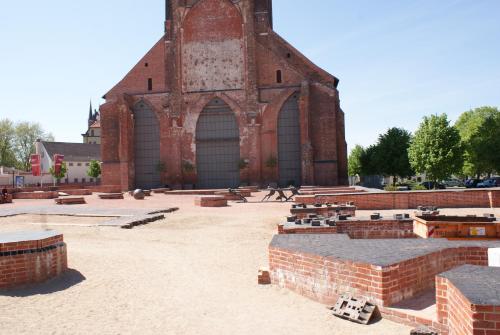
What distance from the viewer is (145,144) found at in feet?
121

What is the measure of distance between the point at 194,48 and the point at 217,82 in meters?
3.69

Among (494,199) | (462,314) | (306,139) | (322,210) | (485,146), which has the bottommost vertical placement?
(462,314)

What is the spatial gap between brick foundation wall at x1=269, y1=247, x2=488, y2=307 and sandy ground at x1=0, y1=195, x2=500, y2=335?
230mm

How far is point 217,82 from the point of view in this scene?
3622 cm

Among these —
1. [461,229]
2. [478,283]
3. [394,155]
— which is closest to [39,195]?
[461,229]

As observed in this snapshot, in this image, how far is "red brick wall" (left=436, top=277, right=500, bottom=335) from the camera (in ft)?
11.5

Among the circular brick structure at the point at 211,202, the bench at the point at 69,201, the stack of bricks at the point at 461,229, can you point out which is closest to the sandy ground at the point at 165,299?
the stack of bricks at the point at 461,229

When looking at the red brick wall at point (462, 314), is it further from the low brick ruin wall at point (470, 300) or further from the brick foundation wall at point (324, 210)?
the brick foundation wall at point (324, 210)

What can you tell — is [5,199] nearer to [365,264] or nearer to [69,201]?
[69,201]

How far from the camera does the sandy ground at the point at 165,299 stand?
5.00 meters

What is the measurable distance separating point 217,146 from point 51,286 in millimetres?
29806

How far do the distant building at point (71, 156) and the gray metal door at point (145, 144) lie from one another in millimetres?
39763

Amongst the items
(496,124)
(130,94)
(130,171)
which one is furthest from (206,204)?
(496,124)

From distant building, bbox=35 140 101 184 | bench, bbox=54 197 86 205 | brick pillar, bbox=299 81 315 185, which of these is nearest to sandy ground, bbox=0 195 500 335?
bench, bbox=54 197 86 205
